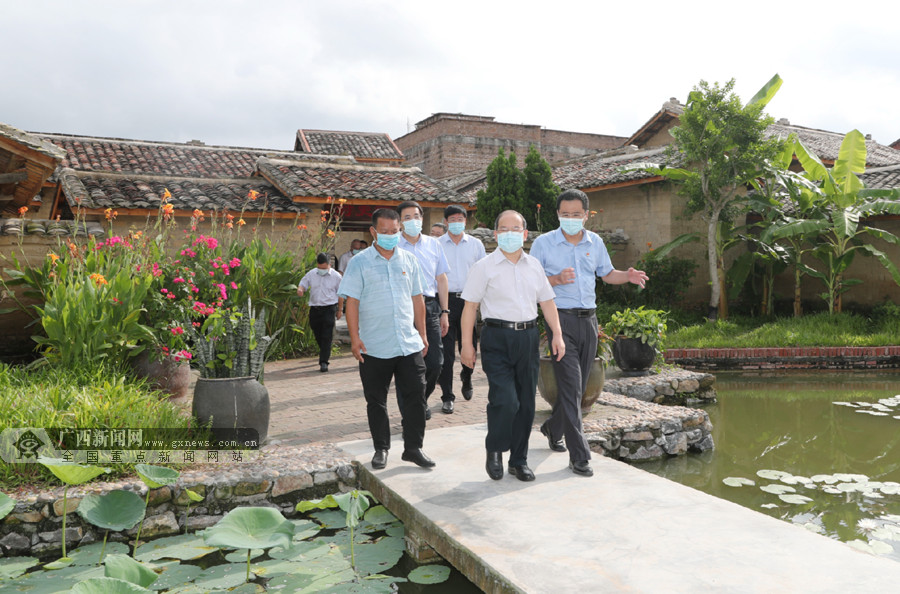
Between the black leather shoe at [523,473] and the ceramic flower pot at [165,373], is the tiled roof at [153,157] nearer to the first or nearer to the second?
the ceramic flower pot at [165,373]

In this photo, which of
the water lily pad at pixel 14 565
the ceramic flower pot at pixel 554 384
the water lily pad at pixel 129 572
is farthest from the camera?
the ceramic flower pot at pixel 554 384

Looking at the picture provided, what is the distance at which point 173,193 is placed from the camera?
1314 centimetres

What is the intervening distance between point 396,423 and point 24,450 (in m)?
2.90

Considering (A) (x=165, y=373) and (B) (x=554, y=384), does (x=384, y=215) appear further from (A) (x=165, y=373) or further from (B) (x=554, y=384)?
(A) (x=165, y=373)

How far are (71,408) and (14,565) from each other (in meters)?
1.24

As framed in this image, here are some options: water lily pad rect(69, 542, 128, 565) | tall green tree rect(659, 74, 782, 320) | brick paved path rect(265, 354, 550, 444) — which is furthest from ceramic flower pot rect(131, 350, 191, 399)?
tall green tree rect(659, 74, 782, 320)

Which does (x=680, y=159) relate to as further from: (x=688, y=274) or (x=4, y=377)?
(x=4, y=377)

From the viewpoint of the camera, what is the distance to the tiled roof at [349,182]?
1372 centimetres

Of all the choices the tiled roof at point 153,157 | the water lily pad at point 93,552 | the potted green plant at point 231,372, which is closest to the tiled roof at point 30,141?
the potted green plant at point 231,372

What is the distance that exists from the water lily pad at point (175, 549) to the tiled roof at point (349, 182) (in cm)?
970

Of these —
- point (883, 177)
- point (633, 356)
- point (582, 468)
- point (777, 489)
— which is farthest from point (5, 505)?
point (883, 177)

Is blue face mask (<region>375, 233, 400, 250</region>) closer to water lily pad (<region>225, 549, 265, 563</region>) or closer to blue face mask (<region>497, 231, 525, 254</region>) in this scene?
blue face mask (<region>497, 231, 525, 254</region>)

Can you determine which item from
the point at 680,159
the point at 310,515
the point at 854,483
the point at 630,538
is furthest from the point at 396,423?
the point at 680,159

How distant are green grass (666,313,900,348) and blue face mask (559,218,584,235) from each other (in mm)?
8030
